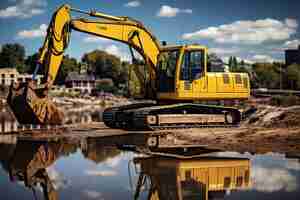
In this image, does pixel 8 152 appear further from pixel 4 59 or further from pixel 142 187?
pixel 4 59

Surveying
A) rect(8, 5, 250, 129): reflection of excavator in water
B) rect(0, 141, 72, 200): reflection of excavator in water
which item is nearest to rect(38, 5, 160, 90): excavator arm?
rect(8, 5, 250, 129): reflection of excavator in water

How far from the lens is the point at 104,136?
694 inches

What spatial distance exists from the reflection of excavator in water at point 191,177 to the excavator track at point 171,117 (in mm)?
7274

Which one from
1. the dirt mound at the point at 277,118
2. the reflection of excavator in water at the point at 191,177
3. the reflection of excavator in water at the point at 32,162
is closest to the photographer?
the reflection of excavator in water at the point at 191,177

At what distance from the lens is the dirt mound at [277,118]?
733 inches

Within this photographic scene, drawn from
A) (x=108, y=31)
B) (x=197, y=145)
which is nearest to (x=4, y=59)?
(x=108, y=31)

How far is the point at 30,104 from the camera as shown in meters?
17.5

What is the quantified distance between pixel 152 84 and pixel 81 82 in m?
85.2

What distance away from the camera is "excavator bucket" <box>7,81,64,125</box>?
690 inches

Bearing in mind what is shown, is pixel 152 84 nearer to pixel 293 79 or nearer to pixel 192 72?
pixel 192 72

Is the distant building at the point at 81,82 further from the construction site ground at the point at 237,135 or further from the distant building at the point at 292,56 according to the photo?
the construction site ground at the point at 237,135

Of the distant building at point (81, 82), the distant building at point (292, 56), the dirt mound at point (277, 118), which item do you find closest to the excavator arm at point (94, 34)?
the dirt mound at point (277, 118)

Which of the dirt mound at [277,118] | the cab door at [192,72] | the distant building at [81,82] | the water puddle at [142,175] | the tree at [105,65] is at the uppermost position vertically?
the tree at [105,65]

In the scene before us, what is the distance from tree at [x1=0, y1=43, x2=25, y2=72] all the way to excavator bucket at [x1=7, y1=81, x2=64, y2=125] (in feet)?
278
